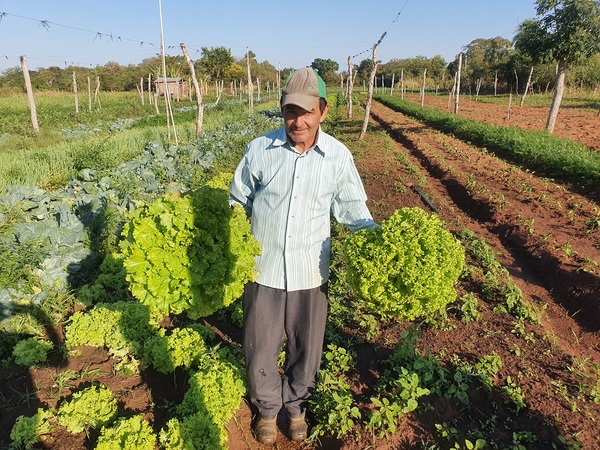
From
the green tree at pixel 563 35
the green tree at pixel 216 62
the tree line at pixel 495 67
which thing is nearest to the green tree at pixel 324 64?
the tree line at pixel 495 67

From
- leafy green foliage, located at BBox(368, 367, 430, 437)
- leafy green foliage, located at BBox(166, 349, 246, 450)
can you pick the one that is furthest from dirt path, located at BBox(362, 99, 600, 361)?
leafy green foliage, located at BBox(166, 349, 246, 450)

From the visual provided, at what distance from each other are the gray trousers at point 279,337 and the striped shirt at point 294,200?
0.14m

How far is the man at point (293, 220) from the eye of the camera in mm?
2754

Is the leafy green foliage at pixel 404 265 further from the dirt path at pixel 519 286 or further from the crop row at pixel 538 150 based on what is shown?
the crop row at pixel 538 150

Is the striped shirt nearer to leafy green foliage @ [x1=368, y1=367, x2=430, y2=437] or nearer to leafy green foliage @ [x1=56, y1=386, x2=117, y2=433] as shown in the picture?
leafy green foliage @ [x1=368, y1=367, x2=430, y2=437]

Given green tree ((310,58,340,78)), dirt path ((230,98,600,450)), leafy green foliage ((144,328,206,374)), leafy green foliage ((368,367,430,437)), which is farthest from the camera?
green tree ((310,58,340,78))

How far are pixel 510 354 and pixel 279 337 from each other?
3.03m

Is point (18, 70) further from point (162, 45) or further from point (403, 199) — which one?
point (403, 199)

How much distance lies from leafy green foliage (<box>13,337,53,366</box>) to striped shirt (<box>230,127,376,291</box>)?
2811 millimetres

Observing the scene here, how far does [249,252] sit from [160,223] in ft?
2.03

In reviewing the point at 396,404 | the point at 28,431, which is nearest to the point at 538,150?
the point at 396,404

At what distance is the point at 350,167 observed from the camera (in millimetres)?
2922

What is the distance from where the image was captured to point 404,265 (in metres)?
2.66

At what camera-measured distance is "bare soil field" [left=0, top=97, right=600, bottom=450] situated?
3484 millimetres
